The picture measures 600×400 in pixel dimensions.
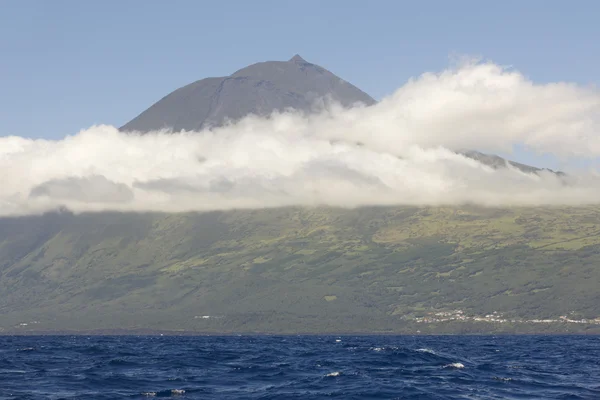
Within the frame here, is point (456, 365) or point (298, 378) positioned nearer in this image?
point (298, 378)

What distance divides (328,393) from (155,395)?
17529 millimetres

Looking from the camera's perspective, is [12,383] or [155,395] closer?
[155,395]

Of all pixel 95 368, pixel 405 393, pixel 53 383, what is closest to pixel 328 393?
pixel 405 393

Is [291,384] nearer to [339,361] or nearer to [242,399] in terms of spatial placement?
[242,399]

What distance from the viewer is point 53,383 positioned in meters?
95.6

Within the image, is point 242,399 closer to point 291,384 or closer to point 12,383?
point 291,384

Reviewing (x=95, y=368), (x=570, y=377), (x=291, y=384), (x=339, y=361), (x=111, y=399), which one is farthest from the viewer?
(x=339, y=361)

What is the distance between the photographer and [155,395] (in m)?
83.9

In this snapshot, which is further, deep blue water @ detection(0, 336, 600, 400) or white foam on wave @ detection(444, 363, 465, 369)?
white foam on wave @ detection(444, 363, 465, 369)

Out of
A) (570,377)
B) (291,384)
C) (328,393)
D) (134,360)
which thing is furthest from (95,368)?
(570,377)

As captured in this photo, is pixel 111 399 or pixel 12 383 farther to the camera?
pixel 12 383

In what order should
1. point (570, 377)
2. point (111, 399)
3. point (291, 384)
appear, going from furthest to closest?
point (570, 377) → point (291, 384) → point (111, 399)

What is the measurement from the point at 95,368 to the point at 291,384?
116ft

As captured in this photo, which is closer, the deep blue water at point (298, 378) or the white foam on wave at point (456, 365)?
the deep blue water at point (298, 378)
